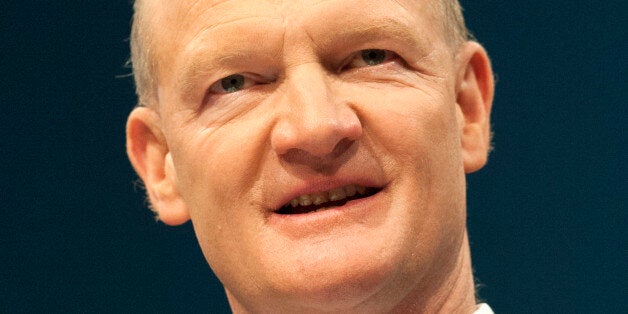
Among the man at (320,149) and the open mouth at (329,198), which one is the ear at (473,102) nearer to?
the man at (320,149)

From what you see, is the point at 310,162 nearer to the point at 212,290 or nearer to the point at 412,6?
the point at 412,6

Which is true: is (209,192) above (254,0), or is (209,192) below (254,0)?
below

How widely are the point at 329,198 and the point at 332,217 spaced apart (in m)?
0.05

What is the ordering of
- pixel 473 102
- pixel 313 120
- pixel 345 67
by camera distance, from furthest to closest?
1. pixel 473 102
2. pixel 345 67
3. pixel 313 120

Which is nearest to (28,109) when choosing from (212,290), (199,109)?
(212,290)

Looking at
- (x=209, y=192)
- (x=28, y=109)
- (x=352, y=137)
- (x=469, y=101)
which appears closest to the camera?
(x=352, y=137)

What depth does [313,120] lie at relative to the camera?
→ 4.30 ft

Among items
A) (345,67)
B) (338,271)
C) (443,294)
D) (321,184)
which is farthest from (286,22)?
(443,294)

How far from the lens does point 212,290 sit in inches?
106

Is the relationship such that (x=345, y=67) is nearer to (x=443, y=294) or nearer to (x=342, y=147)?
(x=342, y=147)

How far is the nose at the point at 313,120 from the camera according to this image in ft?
4.30

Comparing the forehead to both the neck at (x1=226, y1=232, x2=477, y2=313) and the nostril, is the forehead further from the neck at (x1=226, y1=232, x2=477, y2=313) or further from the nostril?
the neck at (x1=226, y1=232, x2=477, y2=313)

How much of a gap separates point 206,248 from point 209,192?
0.11m

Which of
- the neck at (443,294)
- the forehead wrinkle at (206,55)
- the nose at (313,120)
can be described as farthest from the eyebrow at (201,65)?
the neck at (443,294)
